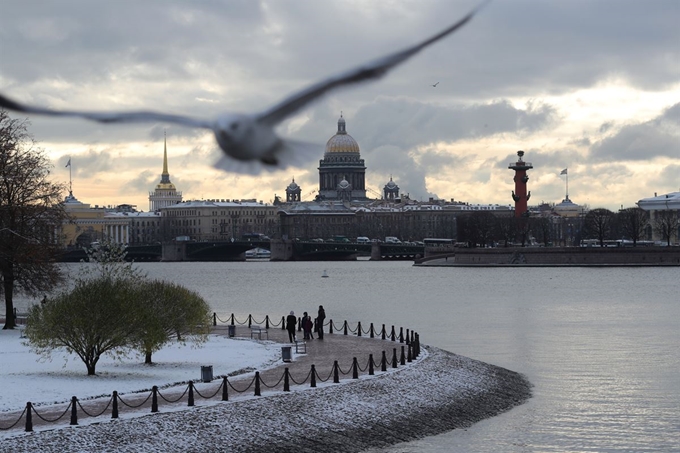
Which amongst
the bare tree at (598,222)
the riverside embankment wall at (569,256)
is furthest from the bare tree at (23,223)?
the bare tree at (598,222)

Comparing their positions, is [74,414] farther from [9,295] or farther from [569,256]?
[569,256]

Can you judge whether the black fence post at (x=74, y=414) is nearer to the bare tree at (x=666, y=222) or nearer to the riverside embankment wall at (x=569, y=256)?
the riverside embankment wall at (x=569, y=256)

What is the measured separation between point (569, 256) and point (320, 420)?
308 feet

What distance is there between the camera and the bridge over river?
142750mm

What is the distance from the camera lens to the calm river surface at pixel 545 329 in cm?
2425

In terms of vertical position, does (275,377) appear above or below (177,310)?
below

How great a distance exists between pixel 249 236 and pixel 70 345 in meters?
153

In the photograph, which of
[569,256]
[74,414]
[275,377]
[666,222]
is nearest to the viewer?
[74,414]

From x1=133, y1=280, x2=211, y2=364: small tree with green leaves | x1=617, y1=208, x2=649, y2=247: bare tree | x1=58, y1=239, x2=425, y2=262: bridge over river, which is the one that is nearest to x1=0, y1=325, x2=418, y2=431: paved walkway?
x1=133, y1=280, x2=211, y2=364: small tree with green leaves

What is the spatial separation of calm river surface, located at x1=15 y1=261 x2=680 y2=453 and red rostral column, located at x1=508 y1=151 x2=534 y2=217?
1495 inches

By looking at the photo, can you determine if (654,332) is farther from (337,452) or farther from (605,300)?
(337,452)

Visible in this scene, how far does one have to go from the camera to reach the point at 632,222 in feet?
425

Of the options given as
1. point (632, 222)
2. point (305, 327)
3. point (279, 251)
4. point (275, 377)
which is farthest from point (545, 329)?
point (279, 251)

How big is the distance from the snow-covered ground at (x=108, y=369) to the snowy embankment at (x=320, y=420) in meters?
2.64
